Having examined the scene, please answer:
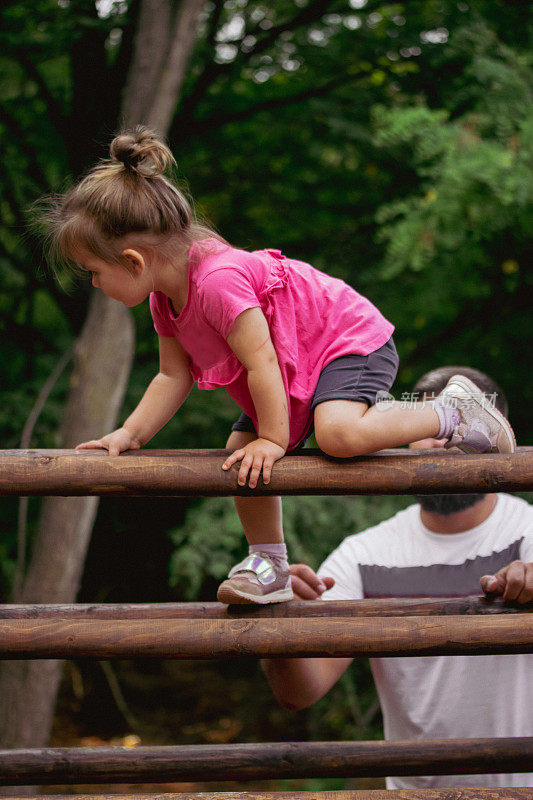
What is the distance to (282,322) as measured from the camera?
1758mm

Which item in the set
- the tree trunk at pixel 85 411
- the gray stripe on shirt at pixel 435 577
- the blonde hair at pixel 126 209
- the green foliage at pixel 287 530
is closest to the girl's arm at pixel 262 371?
the blonde hair at pixel 126 209

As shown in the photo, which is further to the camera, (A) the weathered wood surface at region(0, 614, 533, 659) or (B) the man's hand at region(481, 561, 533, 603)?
(B) the man's hand at region(481, 561, 533, 603)

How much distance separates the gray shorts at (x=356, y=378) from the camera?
1.68m

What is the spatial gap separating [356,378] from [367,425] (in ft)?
0.53

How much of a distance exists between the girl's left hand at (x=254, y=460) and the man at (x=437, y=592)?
1.94ft

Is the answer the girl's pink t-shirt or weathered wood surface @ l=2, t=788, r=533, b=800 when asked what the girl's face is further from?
→ weathered wood surface @ l=2, t=788, r=533, b=800

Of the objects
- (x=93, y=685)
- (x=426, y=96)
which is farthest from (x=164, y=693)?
(x=426, y=96)

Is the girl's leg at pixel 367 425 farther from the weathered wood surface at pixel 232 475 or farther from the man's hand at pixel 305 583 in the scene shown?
the man's hand at pixel 305 583

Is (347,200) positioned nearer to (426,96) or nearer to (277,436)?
(426,96)

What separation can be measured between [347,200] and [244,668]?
3.61 meters

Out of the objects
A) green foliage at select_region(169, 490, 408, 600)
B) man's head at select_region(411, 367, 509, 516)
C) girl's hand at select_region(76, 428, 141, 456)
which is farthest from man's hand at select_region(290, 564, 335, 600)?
green foliage at select_region(169, 490, 408, 600)

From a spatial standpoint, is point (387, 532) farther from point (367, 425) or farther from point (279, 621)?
point (279, 621)

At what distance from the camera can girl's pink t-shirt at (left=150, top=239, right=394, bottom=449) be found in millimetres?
1710

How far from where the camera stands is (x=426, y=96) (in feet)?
13.8
